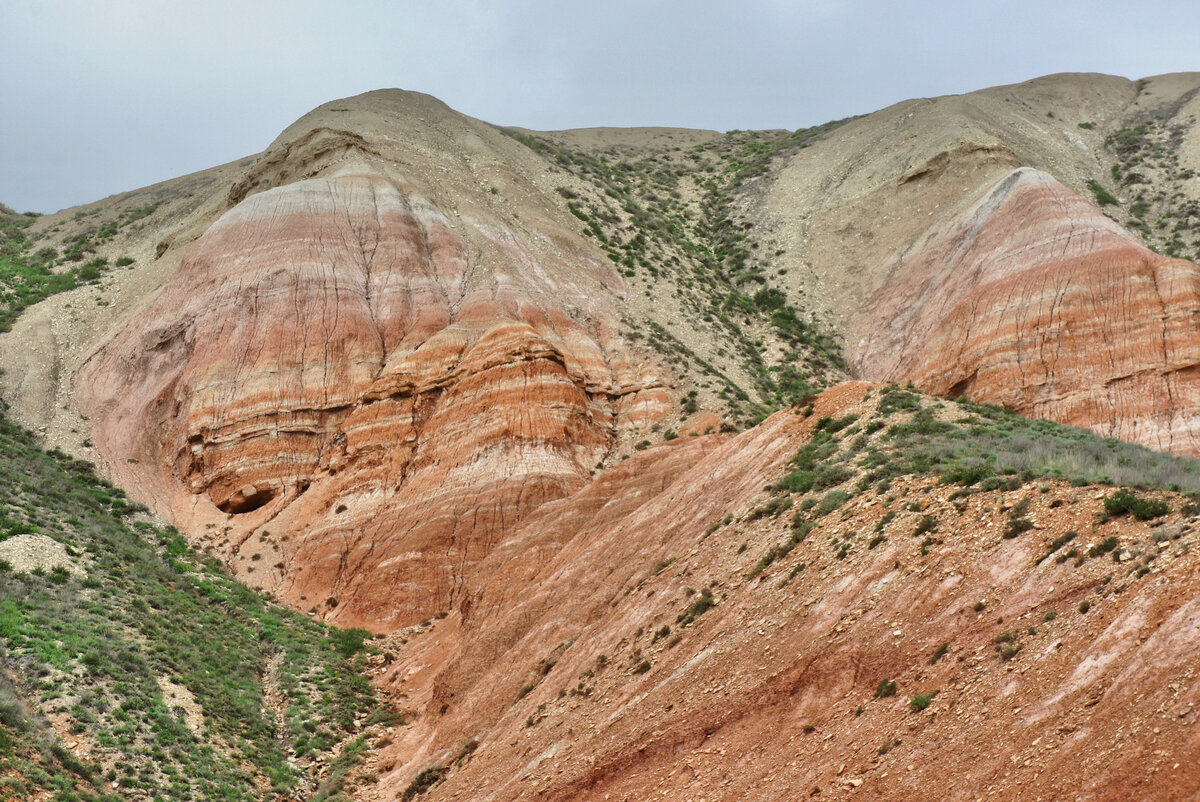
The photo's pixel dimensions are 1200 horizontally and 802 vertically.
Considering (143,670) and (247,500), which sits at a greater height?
(247,500)

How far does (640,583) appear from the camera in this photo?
25.1 m

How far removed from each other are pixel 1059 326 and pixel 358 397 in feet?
88.8

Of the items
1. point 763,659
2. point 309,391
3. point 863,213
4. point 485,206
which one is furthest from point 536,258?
point 763,659

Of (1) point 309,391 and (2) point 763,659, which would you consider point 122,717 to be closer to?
(2) point 763,659

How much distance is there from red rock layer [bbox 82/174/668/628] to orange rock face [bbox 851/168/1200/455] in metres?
12.8

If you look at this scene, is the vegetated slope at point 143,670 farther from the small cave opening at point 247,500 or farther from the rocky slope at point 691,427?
the small cave opening at point 247,500

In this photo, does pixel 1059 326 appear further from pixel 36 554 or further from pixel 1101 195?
pixel 36 554

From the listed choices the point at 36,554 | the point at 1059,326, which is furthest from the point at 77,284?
the point at 1059,326

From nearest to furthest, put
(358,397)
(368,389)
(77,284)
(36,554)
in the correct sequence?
(36,554) → (368,389) → (358,397) → (77,284)

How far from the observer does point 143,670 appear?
26.0 meters

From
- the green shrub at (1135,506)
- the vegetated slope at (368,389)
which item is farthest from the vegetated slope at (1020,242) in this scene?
the green shrub at (1135,506)

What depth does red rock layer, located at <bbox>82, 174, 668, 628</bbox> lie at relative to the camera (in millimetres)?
36812

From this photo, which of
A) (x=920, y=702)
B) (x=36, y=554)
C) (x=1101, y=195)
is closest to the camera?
(x=920, y=702)

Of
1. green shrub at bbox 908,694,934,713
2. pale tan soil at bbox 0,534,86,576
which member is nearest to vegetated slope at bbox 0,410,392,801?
pale tan soil at bbox 0,534,86,576
